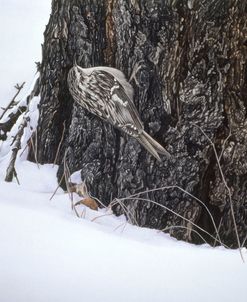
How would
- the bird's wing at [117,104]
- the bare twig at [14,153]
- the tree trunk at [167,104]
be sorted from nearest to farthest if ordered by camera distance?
the tree trunk at [167,104]
the bird's wing at [117,104]
the bare twig at [14,153]

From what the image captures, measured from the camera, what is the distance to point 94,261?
162 centimetres

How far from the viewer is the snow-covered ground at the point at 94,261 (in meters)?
1.57

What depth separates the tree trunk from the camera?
168 centimetres

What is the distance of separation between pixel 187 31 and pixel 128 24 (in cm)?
17

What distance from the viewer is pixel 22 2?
2059 mm

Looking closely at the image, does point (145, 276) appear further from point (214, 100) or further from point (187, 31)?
point (187, 31)

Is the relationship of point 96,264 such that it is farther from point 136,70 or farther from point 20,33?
point 20,33

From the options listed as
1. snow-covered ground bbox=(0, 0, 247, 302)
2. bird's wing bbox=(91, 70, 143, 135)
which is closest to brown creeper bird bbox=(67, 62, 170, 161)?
bird's wing bbox=(91, 70, 143, 135)

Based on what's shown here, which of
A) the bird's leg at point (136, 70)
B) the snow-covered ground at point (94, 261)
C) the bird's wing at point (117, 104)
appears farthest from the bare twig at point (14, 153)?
the bird's leg at point (136, 70)

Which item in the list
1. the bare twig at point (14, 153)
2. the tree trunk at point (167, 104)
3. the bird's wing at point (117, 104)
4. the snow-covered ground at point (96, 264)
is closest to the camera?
the snow-covered ground at point (96, 264)

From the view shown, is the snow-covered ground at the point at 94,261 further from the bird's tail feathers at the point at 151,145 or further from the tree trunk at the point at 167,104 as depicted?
the bird's tail feathers at the point at 151,145

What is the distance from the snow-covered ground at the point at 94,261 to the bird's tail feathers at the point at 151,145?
0.23 m

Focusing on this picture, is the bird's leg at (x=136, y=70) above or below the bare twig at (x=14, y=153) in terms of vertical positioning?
above

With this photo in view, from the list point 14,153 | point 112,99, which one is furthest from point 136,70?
point 14,153
